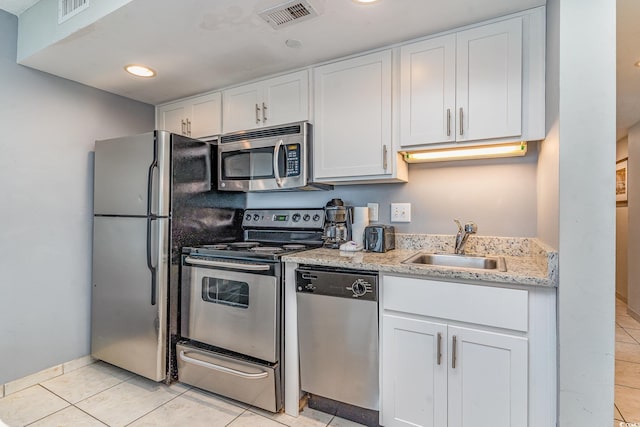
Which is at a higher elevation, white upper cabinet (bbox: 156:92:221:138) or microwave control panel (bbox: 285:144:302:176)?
white upper cabinet (bbox: 156:92:221:138)

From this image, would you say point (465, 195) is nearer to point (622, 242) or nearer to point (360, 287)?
point (360, 287)

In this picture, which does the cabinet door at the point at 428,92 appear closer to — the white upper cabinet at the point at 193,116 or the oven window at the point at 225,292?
the oven window at the point at 225,292

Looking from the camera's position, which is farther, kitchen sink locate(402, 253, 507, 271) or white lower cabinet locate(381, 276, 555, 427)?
kitchen sink locate(402, 253, 507, 271)

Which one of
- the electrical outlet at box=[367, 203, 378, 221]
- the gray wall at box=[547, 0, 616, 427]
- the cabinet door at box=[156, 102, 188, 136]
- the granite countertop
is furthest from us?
the cabinet door at box=[156, 102, 188, 136]

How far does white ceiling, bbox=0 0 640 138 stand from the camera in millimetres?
1544

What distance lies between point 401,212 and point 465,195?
0.40 m

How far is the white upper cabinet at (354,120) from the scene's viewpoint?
6.24 ft

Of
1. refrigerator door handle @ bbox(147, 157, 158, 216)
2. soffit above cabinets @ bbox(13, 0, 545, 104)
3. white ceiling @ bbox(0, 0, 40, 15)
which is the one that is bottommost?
refrigerator door handle @ bbox(147, 157, 158, 216)

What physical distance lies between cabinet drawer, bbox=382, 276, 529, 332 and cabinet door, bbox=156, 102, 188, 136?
6.90ft

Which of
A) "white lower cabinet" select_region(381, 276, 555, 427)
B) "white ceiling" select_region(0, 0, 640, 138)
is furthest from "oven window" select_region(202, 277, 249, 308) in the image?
"white ceiling" select_region(0, 0, 640, 138)

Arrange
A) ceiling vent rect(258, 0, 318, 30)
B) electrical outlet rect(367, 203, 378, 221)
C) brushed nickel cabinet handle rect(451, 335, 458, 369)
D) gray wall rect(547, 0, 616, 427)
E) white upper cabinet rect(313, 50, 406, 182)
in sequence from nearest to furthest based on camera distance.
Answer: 1. gray wall rect(547, 0, 616, 427)
2. brushed nickel cabinet handle rect(451, 335, 458, 369)
3. ceiling vent rect(258, 0, 318, 30)
4. white upper cabinet rect(313, 50, 406, 182)
5. electrical outlet rect(367, 203, 378, 221)

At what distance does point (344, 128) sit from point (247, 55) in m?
0.74

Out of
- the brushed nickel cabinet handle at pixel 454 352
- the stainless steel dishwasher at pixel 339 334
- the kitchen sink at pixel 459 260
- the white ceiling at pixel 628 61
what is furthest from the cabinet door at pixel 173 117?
the white ceiling at pixel 628 61

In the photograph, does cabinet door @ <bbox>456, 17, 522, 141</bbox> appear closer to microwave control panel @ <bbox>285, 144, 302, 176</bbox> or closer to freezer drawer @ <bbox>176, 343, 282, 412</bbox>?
microwave control panel @ <bbox>285, 144, 302, 176</bbox>
